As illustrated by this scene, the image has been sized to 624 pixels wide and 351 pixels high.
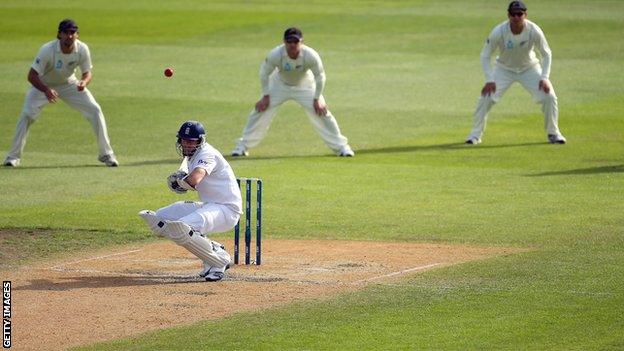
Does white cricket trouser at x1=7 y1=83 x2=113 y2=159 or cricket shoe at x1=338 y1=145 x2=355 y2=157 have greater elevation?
white cricket trouser at x1=7 y1=83 x2=113 y2=159

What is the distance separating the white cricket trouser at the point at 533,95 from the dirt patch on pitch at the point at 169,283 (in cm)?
780

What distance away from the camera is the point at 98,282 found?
1281 cm

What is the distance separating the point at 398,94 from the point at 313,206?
10.4m

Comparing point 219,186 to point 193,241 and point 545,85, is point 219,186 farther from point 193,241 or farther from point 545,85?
point 545,85

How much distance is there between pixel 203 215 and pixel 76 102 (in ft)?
26.2

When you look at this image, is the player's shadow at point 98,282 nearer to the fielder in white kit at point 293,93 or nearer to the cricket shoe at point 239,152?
the fielder in white kit at point 293,93

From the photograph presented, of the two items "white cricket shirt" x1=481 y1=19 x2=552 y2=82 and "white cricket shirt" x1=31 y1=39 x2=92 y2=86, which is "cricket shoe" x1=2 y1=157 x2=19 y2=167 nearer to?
"white cricket shirt" x1=31 y1=39 x2=92 y2=86

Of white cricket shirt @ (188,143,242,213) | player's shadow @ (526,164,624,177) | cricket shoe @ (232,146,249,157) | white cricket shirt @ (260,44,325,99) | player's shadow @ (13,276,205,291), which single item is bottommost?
player's shadow @ (13,276,205,291)

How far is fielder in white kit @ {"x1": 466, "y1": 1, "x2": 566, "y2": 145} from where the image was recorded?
21766mm

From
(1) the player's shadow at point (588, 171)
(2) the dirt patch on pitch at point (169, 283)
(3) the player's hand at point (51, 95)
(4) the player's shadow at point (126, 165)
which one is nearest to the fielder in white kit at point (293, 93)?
(4) the player's shadow at point (126, 165)

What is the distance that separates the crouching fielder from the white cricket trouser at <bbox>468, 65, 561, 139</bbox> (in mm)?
9551

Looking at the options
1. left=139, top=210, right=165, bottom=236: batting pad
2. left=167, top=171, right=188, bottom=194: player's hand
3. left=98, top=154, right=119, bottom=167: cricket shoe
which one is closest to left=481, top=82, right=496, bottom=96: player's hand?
left=98, top=154, right=119, bottom=167: cricket shoe

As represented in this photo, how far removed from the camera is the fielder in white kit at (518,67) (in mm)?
21766

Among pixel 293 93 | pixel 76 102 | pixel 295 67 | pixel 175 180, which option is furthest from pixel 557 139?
pixel 175 180
